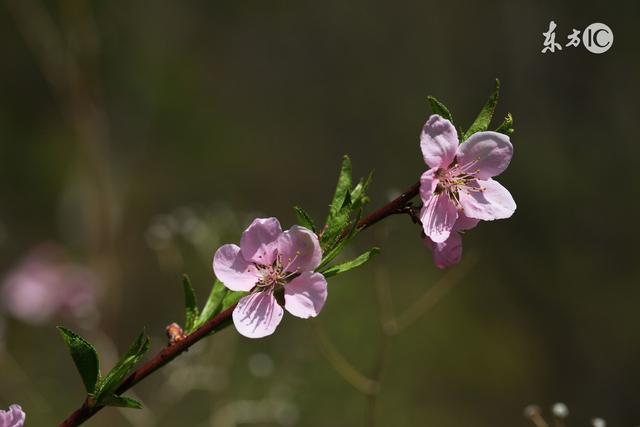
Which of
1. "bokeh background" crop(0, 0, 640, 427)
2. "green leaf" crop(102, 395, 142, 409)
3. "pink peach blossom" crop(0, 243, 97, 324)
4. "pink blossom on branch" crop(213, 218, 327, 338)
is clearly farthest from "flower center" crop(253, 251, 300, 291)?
"pink peach blossom" crop(0, 243, 97, 324)

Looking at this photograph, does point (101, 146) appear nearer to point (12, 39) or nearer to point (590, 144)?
point (590, 144)

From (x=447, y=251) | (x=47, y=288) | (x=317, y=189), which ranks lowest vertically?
(x=317, y=189)

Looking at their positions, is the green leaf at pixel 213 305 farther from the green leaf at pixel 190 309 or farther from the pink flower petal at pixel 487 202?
the pink flower petal at pixel 487 202

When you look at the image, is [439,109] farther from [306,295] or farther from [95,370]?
[95,370]

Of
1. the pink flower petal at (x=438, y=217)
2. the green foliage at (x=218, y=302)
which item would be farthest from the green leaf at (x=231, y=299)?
the pink flower petal at (x=438, y=217)

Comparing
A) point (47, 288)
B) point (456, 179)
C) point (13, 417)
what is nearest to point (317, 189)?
point (47, 288)

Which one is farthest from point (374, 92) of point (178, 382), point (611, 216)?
point (178, 382)
